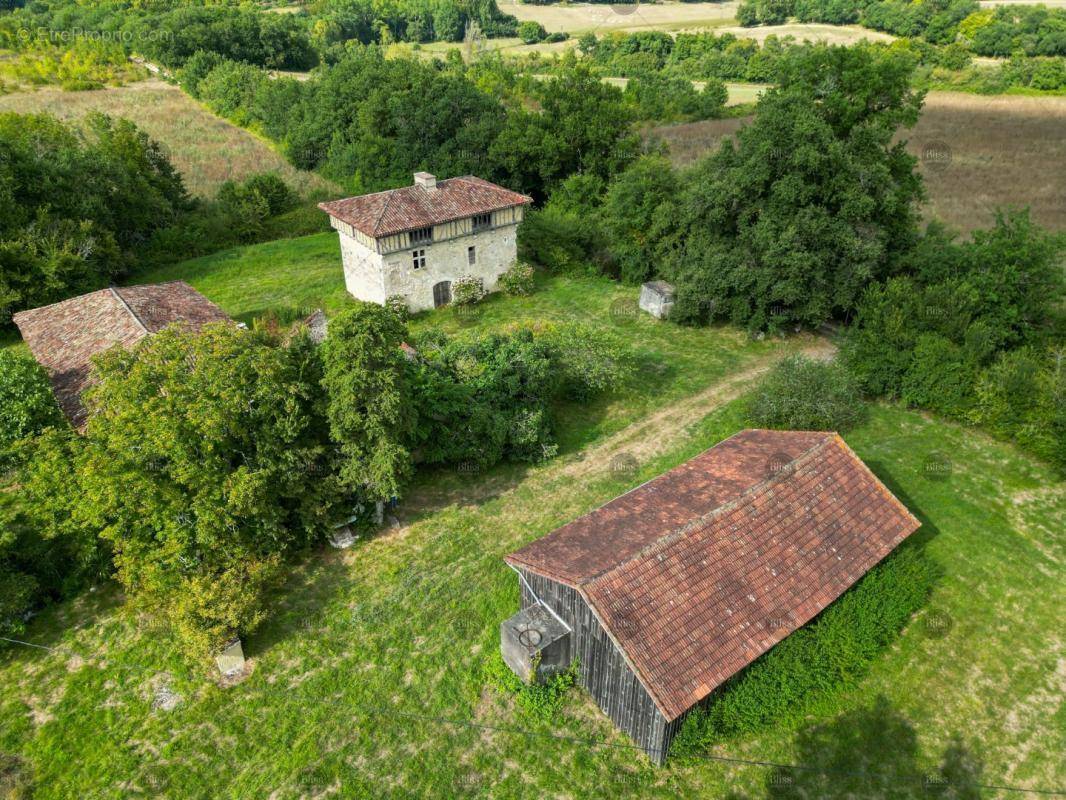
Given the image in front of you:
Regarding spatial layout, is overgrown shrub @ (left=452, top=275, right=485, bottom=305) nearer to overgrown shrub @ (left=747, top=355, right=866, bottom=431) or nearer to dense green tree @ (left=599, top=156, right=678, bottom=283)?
dense green tree @ (left=599, top=156, right=678, bottom=283)

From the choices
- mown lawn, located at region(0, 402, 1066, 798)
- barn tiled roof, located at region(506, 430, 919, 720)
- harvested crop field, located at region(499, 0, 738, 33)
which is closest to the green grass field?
mown lawn, located at region(0, 402, 1066, 798)

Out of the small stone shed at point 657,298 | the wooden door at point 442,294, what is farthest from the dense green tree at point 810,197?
the wooden door at point 442,294

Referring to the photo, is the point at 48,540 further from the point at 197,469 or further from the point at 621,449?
the point at 621,449

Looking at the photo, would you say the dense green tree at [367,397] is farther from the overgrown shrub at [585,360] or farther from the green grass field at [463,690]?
the overgrown shrub at [585,360]

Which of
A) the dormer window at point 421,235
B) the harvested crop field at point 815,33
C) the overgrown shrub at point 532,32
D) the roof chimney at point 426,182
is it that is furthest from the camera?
the overgrown shrub at point 532,32

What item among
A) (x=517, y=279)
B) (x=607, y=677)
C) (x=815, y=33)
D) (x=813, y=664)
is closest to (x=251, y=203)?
(x=517, y=279)
